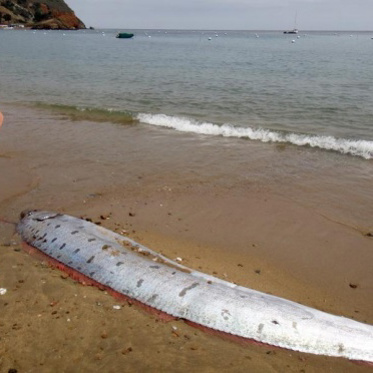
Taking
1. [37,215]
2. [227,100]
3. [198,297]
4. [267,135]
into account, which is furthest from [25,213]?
[227,100]

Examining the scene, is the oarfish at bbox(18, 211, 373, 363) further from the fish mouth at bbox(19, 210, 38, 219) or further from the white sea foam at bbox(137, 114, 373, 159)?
the white sea foam at bbox(137, 114, 373, 159)

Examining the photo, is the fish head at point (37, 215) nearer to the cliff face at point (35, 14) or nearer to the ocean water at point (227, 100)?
the ocean water at point (227, 100)

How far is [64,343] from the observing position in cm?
410

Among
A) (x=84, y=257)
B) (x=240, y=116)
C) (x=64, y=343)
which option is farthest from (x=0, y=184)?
(x=240, y=116)

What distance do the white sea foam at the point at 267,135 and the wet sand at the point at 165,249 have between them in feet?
3.46

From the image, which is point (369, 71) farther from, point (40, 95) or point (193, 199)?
point (193, 199)

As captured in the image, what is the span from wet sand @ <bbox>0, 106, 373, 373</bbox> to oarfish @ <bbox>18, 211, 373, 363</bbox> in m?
0.15

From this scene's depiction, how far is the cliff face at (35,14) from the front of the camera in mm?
129125

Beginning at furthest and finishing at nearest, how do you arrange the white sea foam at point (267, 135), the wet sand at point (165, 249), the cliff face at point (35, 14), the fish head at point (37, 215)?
the cliff face at point (35, 14) < the white sea foam at point (267, 135) < the fish head at point (37, 215) < the wet sand at point (165, 249)

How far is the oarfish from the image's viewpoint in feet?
13.6

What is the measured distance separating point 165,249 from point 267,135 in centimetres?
681

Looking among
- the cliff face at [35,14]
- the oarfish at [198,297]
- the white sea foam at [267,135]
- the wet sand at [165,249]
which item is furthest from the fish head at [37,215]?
the cliff face at [35,14]

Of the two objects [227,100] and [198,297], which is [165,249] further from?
[227,100]

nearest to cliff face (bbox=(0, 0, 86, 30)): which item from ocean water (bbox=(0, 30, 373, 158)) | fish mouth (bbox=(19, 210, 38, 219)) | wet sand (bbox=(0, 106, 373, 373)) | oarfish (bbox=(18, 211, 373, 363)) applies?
ocean water (bbox=(0, 30, 373, 158))
